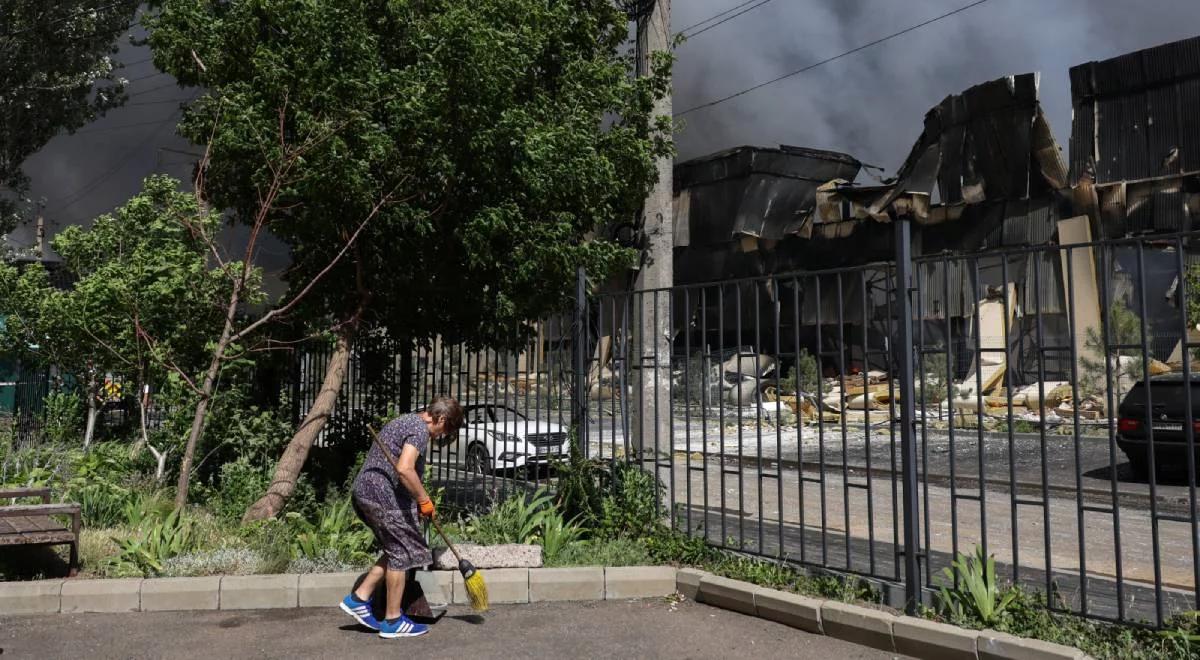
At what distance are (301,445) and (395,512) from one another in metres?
3.39

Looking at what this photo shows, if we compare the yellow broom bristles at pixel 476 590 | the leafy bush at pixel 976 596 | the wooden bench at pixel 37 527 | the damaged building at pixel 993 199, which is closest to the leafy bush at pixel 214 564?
the wooden bench at pixel 37 527

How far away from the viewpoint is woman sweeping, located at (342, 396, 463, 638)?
6113 millimetres

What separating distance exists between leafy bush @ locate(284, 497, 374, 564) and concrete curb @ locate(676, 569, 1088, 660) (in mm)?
2513

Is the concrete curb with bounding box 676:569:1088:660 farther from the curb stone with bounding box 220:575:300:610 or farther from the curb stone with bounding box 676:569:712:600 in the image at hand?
the curb stone with bounding box 220:575:300:610

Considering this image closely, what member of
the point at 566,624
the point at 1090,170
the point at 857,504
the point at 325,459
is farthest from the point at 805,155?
the point at 566,624

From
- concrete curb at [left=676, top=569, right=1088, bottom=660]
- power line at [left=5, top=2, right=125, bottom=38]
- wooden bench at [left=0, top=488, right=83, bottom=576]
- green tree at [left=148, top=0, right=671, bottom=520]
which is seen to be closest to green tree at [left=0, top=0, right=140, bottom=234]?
power line at [left=5, top=2, right=125, bottom=38]

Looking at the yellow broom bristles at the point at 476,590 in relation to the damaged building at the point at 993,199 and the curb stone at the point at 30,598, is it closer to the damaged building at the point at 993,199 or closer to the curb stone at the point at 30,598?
the curb stone at the point at 30,598

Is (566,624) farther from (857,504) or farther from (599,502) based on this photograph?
(857,504)

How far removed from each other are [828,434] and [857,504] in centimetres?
1153

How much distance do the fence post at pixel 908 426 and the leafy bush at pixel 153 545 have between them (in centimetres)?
524

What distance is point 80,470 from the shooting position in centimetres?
955

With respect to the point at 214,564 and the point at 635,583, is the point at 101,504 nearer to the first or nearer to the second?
the point at 214,564

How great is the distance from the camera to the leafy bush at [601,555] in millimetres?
7352

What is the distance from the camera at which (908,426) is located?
609cm
